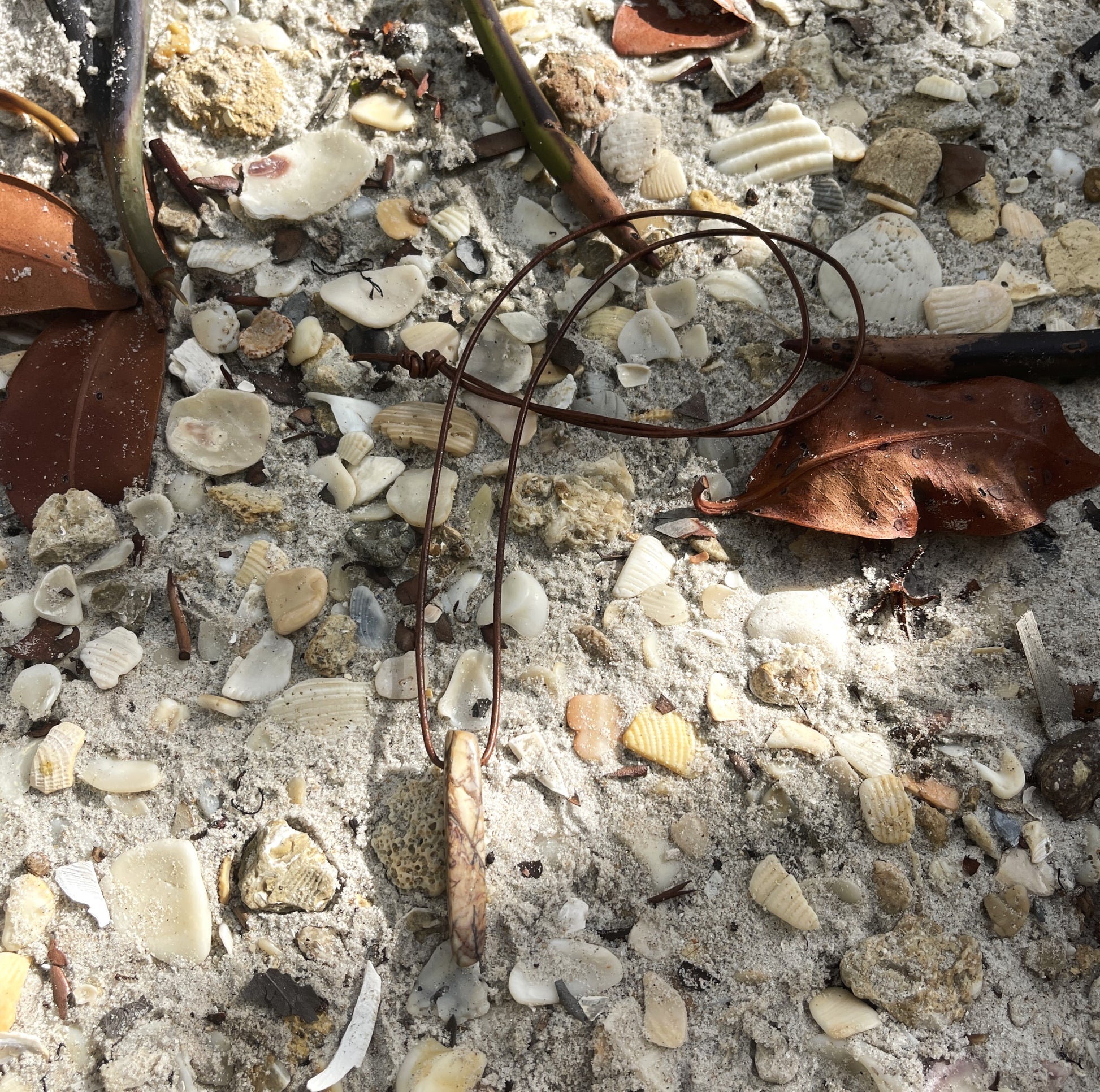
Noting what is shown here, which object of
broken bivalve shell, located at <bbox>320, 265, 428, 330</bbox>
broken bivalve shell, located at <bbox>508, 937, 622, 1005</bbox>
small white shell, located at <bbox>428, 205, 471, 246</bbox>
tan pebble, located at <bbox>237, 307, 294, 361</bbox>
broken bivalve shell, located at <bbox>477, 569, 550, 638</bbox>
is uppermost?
small white shell, located at <bbox>428, 205, 471, 246</bbox>

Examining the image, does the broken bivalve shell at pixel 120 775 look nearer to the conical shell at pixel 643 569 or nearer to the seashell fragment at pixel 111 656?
the seashell fragment at pixel 111 656

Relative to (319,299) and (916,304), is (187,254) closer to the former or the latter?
(319,299)

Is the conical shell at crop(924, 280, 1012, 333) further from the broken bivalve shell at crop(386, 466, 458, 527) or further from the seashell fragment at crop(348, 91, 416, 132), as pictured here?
the seashell fragment at crop(348, 91, 416, 132)

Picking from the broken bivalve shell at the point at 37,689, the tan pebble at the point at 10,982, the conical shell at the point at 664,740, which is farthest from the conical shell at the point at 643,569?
the tan pebble at the point at 10,982

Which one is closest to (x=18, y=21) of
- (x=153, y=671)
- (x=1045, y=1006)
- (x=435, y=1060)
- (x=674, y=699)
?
(x=153, y=671)

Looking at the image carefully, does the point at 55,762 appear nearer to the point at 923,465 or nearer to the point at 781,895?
the point at 781,895

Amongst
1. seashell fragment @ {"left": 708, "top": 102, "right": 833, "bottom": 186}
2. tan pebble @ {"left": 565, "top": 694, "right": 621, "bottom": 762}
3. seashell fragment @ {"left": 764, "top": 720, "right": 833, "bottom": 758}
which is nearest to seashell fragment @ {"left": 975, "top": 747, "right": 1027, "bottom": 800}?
seashell fragment @ {"left": 764, "top": 720, "right": 833, "bottom": 758}
